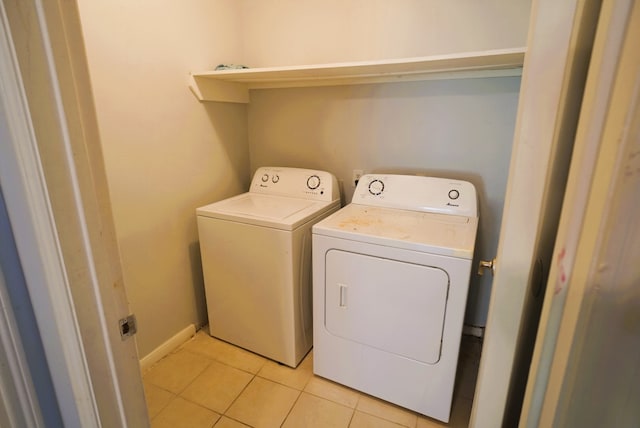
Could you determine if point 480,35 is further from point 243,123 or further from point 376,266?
point 243,123

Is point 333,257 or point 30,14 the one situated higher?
point 30,14

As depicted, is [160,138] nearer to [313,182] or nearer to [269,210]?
[269,210]

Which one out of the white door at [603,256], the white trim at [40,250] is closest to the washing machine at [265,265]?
the white trim at [40,250]

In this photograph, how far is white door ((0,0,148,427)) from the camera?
508mm

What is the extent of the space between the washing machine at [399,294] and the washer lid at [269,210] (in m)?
0.17

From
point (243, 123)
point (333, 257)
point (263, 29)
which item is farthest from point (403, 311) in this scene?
point (263, 29)

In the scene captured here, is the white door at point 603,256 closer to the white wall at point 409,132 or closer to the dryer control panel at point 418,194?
the dryer control panel at point 418,194

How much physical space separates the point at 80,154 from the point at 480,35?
1.88 meters

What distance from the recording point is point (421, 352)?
1448 millimetres

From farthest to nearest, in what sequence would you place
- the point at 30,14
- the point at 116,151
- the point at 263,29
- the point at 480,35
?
the point at 263,29 < the point at 480,35 < the point at 116,151 < the point at 30,14

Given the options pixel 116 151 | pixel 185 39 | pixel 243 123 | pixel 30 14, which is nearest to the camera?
pixel 30 14

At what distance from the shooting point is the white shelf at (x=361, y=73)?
1.42m

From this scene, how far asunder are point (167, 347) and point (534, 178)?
212 cm

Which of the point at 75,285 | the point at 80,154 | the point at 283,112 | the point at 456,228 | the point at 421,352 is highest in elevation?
the point at 283,112
